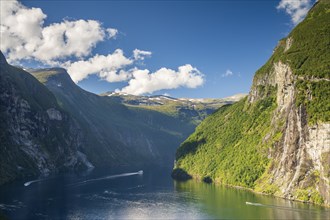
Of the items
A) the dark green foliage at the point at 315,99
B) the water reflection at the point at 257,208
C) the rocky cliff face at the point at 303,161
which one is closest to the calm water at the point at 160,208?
the water reflection at the point at 257,208

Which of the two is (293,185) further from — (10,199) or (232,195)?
(10,199)

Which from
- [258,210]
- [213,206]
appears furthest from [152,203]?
[258,210]

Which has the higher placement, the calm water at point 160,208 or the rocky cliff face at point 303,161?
the rocky cliff face at point 303,161

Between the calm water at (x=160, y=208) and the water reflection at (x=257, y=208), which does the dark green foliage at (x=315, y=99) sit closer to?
the water reflection at (x=257, y=208)

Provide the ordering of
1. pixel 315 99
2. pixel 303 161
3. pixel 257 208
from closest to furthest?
pixel 257 208 → pixel 303 161 → pixel 315 99

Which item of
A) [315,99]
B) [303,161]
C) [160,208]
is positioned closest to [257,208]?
[303,161]

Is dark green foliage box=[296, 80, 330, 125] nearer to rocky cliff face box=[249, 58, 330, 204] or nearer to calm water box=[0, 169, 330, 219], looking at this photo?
rocky cliff face box=[249, 58, 330, 204]

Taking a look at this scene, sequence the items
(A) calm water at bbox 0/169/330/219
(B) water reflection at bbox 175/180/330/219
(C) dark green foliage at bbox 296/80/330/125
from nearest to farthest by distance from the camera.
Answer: (B) water reflection at bbox 175/180/330/219 → (A) calm water at bbox 0/169/330/219 → (C) dark green foliage at bbox 296/80/330/125

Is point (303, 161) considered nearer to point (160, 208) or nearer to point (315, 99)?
point (315, 99)

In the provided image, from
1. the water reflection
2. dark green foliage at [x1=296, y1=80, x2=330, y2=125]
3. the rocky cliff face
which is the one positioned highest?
dark green foliage at [x1=296, y1=80, x2=330, y2=125]

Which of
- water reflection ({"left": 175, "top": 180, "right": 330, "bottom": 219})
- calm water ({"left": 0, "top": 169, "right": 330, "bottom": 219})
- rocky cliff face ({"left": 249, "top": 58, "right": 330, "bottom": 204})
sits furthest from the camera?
rocky cliff face ({"left": 249, "top": 58, "right": 330, "bottom": 204})

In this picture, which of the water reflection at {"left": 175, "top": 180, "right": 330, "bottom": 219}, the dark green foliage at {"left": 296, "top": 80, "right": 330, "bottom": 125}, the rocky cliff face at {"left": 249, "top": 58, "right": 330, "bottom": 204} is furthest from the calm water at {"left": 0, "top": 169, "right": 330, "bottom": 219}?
the dark green foliage at {"left": 296, "top": 80, "right": 330, "bottom": 125}
